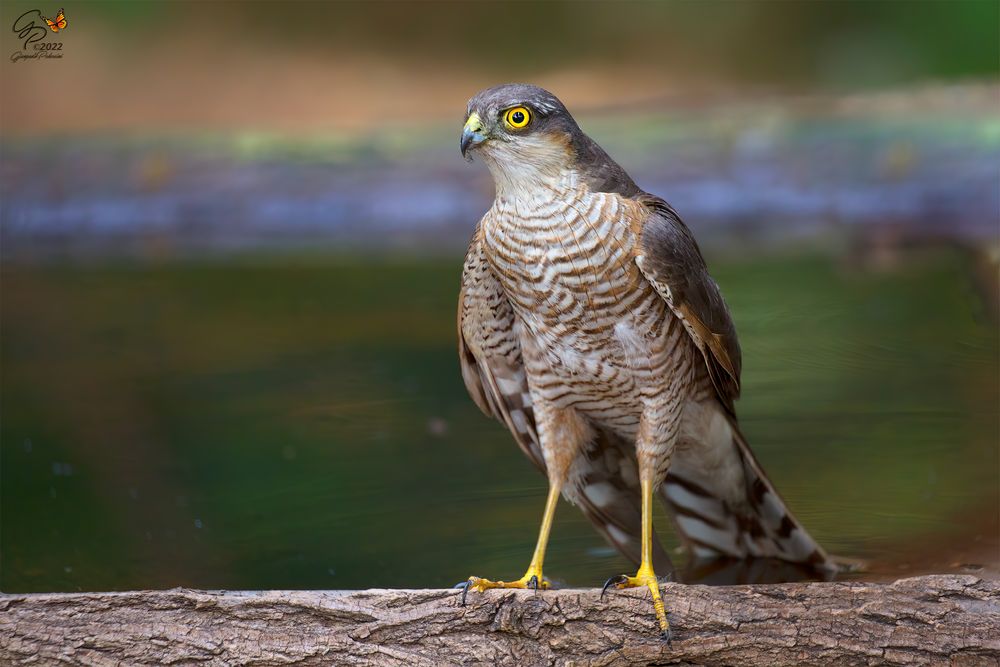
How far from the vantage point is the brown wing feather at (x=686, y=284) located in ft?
11.4

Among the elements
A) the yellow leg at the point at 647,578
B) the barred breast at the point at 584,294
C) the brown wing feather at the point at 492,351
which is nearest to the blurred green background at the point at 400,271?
the brown wing feather at the point at 492,351

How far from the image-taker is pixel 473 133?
3.43m

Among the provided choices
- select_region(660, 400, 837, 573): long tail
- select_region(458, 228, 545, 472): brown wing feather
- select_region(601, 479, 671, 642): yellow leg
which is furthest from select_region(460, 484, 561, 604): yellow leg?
select_region(660, 400, 837, 573): long tail

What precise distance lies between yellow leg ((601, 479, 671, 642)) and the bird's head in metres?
0.91

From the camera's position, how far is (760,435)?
5.72 m

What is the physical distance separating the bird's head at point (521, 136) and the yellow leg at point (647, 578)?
91 centimetres

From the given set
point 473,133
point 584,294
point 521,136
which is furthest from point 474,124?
point 584,294

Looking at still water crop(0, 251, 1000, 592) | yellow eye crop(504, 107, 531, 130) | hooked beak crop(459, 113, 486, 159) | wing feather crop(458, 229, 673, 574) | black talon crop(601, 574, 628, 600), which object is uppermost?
yellow eye crop(504, 107, 531, 130)

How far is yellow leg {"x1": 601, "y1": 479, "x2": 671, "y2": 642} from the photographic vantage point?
132 inches

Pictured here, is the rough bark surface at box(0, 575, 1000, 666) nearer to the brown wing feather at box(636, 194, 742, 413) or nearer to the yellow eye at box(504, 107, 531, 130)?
the brown wing feather at box(636, 194, 742, 413)

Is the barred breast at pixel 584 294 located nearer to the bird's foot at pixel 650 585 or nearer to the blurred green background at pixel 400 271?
the bird's foot at pixel 650 585

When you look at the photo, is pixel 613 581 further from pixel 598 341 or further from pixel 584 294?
pixel 584 294

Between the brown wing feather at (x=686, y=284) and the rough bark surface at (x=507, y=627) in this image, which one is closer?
the rough bark surface at (x=507, y=627)

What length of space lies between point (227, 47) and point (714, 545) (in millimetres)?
12759
